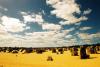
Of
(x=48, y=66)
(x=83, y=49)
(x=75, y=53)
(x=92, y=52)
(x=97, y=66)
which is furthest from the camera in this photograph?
(x=92, y=52)

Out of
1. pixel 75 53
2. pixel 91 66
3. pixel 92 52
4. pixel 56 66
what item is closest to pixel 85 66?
pixel 91 66

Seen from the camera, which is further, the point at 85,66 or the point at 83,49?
the point at 83,49

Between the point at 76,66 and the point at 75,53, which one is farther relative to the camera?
the point at 75,53

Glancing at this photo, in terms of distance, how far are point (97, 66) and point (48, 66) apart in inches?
204

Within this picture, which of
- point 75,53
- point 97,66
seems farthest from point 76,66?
point 75,53

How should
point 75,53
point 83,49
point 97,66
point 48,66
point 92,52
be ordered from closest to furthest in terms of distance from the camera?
point 97,66
point 48,66
point 83,49
point 75,53
point 92,52

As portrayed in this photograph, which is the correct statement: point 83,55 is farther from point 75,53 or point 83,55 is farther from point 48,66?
point 48,66

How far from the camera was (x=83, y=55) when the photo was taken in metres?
21.9

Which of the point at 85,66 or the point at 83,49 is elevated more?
the point at 83,49

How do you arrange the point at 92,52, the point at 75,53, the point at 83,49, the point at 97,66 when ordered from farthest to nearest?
the point at 92,52 → the point at 75,53 → the point at 83,49 → the point at 97,66

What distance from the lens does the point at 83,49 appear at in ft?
70.7

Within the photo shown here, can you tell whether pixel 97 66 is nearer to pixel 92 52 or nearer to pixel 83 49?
pixel 83 49

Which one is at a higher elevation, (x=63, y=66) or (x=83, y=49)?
(x=83, y=49)

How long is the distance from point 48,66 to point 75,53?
12002 millimetres
